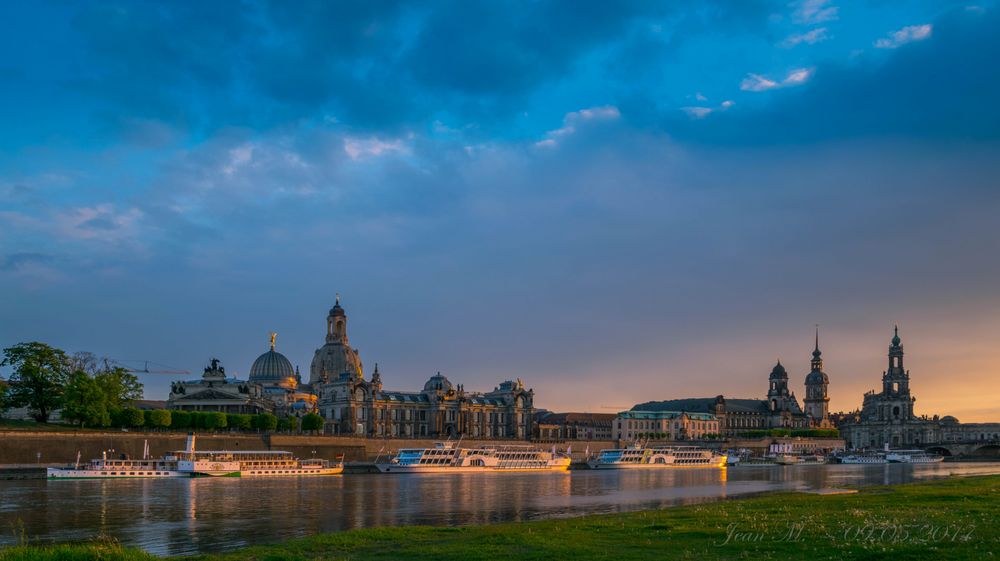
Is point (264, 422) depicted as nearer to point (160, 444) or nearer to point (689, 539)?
point (160, 444)

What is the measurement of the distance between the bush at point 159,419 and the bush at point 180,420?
2.55 m

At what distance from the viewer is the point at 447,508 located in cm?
5300

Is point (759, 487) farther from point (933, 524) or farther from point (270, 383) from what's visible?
point (270, 383)

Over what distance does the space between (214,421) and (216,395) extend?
2699 centimetres

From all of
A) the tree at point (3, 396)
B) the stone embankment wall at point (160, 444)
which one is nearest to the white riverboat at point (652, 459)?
the stone embankment wall at point (160, 444)

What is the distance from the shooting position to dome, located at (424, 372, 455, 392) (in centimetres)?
17162

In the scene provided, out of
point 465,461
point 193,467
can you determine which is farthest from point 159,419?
point 465,461

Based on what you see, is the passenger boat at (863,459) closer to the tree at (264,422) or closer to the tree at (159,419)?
the tree at (264,422)

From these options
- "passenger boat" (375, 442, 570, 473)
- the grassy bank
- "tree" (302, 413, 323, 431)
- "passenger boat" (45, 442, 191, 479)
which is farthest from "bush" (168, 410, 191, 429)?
the grassy bank

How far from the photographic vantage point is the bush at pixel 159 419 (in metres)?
108

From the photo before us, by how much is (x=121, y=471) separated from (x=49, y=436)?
12.5m

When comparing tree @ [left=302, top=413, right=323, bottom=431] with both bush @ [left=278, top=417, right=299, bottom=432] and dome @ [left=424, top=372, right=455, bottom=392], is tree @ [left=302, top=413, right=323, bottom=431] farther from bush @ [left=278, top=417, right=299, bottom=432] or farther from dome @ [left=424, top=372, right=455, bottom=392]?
dome @ [left=424, top=372, right=455, bottom=392]

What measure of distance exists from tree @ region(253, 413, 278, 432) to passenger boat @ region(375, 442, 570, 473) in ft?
67.4

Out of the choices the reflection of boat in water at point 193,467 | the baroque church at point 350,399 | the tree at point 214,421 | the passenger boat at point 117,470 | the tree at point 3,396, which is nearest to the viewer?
the passenger boat at point 117,470
